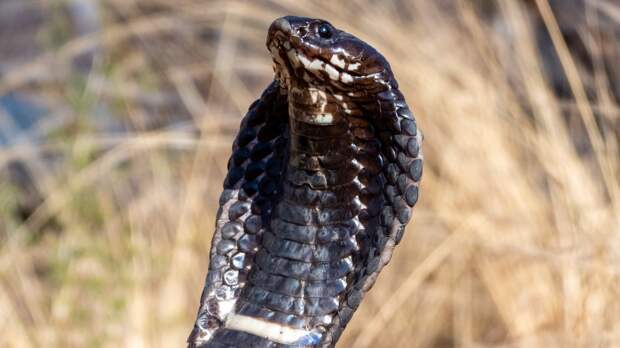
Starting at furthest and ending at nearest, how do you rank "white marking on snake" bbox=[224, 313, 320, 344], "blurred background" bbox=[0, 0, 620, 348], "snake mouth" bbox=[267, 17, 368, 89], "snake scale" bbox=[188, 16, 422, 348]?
"blurred background" bbox=[0, 0, 620, 348]
"white marking on snake" bbox=[224, 313, 320, 344]
"snake scale" bbox=[188, 16, 422, 348]
"snake mouth" bbox=[267, 17, 368, 89]

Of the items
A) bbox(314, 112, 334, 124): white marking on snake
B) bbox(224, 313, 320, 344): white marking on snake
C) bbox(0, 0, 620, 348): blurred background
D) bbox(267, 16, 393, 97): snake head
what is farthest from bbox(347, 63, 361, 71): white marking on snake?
bbox(0, 0, 620, 348): blurred background

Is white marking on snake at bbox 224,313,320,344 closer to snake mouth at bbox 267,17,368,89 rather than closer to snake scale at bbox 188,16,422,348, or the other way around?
snake scale at bbox 188,16,422,348

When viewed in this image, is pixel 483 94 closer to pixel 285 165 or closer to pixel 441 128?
pixel 441 128

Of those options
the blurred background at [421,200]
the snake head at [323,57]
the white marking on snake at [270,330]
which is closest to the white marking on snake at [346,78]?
the snake head at [323,57]

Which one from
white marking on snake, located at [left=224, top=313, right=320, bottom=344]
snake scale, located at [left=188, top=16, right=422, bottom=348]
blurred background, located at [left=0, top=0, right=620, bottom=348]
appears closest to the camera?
snake scale, located at [left=188, top=16, right=422, bottom=348]

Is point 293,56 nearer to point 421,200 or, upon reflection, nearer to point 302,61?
point 302,61

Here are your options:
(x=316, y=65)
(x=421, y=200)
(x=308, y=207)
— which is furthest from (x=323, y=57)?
(x=421, y=200)
